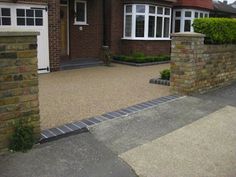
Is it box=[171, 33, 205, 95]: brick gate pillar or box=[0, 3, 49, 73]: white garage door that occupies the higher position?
box=[0, 3, 49, 73]: white garage door

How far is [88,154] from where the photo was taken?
445 cm

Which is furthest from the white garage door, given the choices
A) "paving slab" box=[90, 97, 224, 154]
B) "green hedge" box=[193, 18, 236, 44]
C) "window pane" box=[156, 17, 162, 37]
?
"window pane" box=[156, 17, 162, 37]

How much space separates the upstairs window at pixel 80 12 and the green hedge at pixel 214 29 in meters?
7.10

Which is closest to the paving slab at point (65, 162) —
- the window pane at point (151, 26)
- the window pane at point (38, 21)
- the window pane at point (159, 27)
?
the window pane at point (38, 21)

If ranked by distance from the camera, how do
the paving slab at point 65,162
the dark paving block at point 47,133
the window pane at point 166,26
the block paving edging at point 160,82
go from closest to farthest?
1. the paving slab at point 65,162
2. the dark paving block at point 47,133
3. the block paving edging at point 160,82
4. the window pane at point 166,26

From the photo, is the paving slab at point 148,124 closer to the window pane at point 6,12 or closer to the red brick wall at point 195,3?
the window pane at point 6,12

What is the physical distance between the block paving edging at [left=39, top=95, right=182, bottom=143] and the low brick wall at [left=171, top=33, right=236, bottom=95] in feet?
3.54

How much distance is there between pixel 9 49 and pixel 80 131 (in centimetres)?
177

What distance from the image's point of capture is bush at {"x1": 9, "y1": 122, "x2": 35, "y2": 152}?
438 cm

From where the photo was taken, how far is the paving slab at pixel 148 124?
500 centimetres

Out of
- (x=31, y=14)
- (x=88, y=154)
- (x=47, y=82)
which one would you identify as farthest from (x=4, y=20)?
(x=88, y=154)

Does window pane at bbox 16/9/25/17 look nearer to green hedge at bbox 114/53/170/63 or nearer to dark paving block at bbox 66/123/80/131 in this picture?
green hedge at bbox 114/53/170/63

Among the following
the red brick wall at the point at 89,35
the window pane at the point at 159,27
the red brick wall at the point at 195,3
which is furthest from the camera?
the red brick wall at the point at 195,3

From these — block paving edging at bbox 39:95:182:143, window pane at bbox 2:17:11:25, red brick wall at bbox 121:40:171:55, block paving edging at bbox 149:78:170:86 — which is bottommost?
block paving edging at bbox 39:95:182:143
